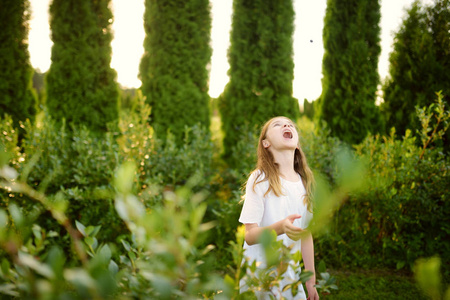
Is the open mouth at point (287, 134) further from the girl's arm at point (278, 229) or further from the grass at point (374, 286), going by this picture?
the grass at point (374, 286)

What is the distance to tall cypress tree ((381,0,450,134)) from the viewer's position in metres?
6.12

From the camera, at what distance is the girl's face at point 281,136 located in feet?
6.05

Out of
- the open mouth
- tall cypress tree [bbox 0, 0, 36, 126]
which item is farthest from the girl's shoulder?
tall cypress tree [bbox 0, 0, 36, 126]

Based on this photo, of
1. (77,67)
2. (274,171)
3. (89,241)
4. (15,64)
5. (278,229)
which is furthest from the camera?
(15,64)

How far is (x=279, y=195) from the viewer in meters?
1.73

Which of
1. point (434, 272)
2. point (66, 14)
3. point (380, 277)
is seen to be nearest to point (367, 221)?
point (380, 277)

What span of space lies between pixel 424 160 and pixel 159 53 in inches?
191

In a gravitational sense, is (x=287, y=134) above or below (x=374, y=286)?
above

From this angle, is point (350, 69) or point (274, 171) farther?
point (350, 69)

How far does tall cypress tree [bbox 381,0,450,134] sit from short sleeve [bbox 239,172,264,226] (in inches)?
207

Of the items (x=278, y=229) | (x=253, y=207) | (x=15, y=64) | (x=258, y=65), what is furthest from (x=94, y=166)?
(x=15, y=64)

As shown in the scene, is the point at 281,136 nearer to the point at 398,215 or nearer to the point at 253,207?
the point at 253,207

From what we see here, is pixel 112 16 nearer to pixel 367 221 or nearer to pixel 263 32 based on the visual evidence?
pixel 263 32

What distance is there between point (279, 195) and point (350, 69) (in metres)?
5.87
